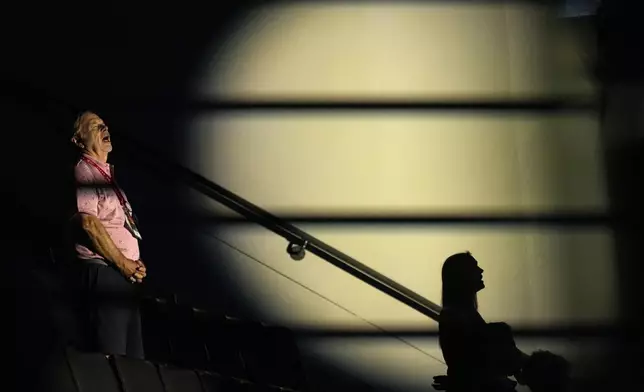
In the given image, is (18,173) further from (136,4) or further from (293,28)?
(293,28)

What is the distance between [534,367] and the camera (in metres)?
3.17

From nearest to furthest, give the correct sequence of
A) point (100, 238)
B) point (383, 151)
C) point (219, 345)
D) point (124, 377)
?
point (124, 377), point (100, 238), point (219, 345), point (383, 151)

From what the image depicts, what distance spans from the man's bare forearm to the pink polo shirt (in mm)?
16

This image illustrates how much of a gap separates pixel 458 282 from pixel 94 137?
1.23 metres

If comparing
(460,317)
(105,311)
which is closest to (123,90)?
(105,311)

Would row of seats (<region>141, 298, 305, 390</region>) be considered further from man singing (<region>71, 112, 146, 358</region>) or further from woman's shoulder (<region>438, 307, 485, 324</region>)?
woman's shoulder (<region>438, 307, 485, 324</region>)

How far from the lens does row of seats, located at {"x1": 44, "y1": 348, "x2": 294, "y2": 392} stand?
2553 mm

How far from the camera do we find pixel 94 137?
3.12 meters

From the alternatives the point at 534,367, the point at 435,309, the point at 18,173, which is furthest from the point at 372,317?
the point at 18,173

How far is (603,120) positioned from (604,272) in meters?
0.54

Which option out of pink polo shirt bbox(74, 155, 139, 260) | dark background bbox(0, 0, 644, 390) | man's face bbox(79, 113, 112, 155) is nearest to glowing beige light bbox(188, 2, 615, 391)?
dark background bbox(0, 0, 644, 390)

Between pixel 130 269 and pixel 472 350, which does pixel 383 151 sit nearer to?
pixel 472 350

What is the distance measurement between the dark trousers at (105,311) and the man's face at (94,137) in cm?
39

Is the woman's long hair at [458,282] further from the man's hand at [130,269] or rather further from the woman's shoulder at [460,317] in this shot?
the man's hand at [130,269]
